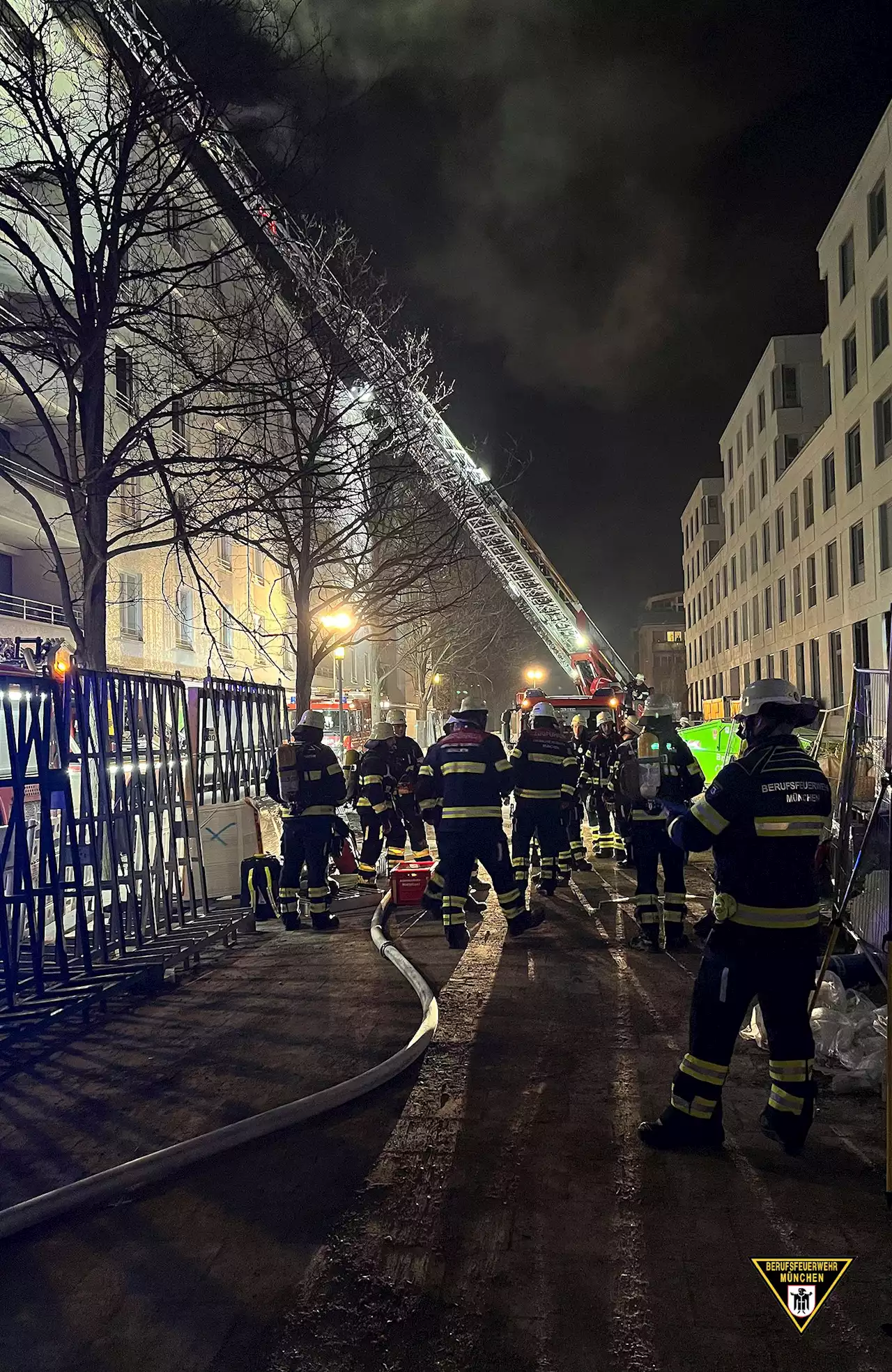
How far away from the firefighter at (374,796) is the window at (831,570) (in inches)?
825

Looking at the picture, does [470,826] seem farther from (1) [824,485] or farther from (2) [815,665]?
(2) [815,665]

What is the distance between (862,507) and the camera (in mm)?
24594

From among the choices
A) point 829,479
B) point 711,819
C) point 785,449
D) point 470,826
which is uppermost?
point 785,449

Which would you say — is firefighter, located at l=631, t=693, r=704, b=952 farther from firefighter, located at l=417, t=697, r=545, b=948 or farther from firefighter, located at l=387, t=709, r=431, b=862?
firefighter, located at l=387, t=709, r=431, b=862

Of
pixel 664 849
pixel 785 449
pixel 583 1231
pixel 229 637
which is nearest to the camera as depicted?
pixel 583 1231

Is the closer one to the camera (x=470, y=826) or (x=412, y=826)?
(x=470, y=826)

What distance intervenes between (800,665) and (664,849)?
27.1 m

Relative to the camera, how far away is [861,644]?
25781 mm

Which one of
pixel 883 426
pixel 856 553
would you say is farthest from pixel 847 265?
pixel 856 553

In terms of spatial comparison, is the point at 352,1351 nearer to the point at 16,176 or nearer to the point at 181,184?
the point at 16,176

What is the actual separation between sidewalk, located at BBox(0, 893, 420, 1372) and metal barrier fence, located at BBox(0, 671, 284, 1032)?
0.41m

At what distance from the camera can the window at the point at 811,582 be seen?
3017cm

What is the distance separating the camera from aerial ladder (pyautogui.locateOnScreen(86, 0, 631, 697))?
25.0 ft

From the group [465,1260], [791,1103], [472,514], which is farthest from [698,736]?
[465,1260]
